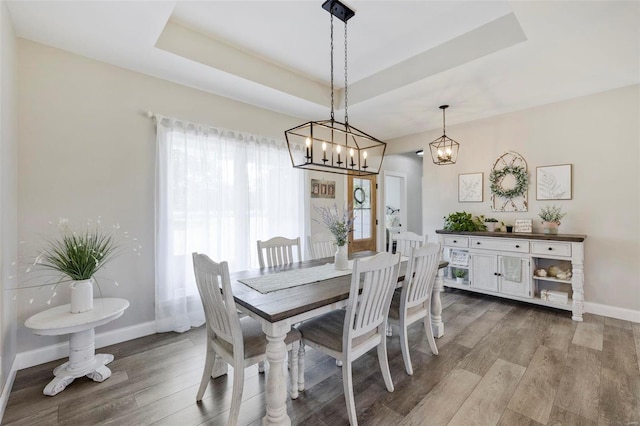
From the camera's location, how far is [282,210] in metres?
3.94

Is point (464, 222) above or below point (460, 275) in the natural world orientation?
above

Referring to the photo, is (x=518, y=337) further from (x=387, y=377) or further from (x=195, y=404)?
(x=195, y=404)

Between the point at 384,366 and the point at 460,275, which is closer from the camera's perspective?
the point at 384,366

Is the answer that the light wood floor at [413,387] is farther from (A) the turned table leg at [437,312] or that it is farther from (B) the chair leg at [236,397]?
(B) the chair leg at [236,397]

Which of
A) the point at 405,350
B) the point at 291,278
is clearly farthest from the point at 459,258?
the point at 291,278

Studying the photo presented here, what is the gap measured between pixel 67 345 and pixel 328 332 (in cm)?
236

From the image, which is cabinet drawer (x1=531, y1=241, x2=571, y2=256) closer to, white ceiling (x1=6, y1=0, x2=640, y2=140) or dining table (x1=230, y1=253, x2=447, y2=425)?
white ceiling (x1=6, y1=0, x2=640, y2=140)

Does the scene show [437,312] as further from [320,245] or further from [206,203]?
[206,203]

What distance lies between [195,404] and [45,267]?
5.76 ft

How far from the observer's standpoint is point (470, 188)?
174 inches

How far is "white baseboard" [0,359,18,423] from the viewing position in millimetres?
1793

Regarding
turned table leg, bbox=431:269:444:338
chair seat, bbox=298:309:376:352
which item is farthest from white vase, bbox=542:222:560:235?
chair seat, bbox=298:309:376:352

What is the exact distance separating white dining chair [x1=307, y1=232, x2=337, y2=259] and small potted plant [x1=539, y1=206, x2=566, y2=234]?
8.97 ft

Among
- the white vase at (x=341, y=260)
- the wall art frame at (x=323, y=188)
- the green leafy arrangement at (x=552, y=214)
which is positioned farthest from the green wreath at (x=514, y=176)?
the white vase at (x=341, y=260)
